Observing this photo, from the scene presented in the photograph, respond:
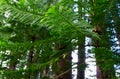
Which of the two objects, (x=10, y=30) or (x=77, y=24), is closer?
(x=77, y=24)

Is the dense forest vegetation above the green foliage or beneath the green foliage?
above

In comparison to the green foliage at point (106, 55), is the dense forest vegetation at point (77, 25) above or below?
above

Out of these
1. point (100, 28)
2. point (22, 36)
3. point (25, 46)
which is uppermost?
point (22, 36)

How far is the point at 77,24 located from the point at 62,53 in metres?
0.94

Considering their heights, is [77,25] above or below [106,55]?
above

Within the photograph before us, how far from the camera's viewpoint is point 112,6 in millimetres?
2223

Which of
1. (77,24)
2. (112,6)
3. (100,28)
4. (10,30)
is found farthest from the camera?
(10,30)

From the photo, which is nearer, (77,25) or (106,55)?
(77,25)

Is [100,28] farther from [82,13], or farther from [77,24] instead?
[77,24]

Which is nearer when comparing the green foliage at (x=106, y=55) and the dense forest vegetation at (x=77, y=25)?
the dense forest vegetation at (x=77, y=25)

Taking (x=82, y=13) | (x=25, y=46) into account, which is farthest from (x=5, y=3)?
(x=82, y=13)

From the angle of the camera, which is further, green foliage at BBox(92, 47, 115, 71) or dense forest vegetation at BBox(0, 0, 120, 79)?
green foliage at BBox(92, 47, 115, 71)

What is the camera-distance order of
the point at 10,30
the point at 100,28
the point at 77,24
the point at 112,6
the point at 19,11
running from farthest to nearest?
the point at 10,30
the point at 100,28
the point at 112,6
the point at 19,11
the point at 77,24

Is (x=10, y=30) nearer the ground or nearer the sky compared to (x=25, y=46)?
nearer the sky
